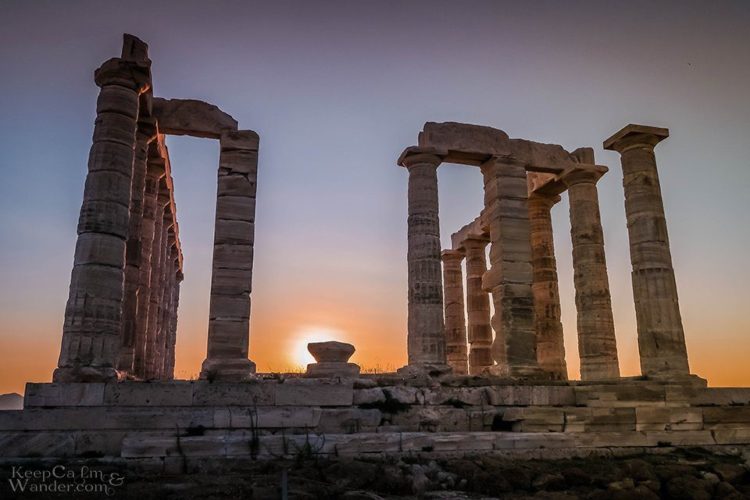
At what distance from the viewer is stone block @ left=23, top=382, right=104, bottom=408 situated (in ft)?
37.4

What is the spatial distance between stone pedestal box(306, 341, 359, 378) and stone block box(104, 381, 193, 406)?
17.0 feet

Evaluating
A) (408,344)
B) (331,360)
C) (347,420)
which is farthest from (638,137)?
(347,420)

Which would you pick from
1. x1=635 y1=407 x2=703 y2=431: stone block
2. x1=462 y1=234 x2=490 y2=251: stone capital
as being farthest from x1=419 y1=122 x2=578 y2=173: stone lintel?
x1=635 y1=407 x2=703 y2=431: stone block

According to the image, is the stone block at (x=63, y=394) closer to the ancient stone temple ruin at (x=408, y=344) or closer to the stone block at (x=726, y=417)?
the ancient stone temple ruin at (x=408, y=344)

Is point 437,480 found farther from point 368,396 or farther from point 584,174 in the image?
point 584,174

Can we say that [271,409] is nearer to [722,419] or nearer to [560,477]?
[560,477]

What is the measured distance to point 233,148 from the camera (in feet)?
55.5

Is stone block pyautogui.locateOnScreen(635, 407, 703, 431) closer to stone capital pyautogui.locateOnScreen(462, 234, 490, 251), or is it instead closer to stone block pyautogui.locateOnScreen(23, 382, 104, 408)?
stone block pyautogui.locateOnScreen(23, 382, 104, 408)

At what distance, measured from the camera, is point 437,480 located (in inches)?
352

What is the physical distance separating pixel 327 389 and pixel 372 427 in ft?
4.19

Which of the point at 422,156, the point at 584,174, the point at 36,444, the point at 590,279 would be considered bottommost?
the point at 36,444

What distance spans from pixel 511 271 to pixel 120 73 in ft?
41.7

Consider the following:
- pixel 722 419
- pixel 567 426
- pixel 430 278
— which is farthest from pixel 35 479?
pixel 722 419

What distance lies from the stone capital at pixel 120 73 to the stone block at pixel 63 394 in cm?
767
